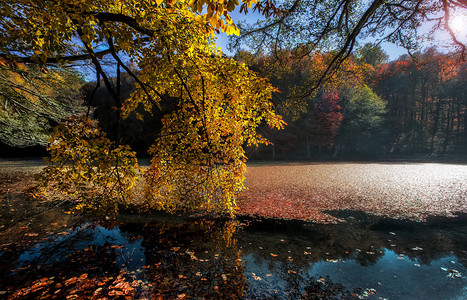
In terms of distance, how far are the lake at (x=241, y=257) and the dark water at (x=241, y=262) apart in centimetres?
2


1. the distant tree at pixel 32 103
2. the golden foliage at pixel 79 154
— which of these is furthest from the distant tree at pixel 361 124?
the golden foliage at pixel 79 154

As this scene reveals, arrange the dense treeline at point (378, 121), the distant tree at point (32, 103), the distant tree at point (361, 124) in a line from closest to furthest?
the distant tree at point (32, 103)
the distant tree at point (361, 124)
the dense treeline at point (378, 121)

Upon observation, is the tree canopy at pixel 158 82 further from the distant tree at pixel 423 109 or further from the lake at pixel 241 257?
the distant tree at pixel 423 109

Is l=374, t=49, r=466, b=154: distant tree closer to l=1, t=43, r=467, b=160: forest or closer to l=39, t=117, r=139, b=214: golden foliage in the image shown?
l=1, t=43, r=467, b=160: forest

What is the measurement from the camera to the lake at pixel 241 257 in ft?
12.4

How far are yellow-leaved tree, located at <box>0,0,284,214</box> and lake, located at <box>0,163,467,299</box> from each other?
116 centimetres

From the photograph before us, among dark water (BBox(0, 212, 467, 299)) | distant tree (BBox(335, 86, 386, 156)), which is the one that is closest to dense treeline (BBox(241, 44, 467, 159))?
distant tree (BBox(335, 86, 386, 156))

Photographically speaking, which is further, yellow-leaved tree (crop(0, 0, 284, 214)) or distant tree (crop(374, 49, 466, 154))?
distant tree (crop(374, 49, 466, 154))

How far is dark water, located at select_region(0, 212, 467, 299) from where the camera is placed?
377 centimetres

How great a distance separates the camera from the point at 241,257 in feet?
16.3

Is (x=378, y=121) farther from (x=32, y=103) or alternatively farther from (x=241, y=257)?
(x=32, y=103)

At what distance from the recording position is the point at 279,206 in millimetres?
9055

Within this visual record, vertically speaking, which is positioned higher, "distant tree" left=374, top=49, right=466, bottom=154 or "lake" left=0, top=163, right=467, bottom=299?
"distant tree" left=374, top=49, right=466, bottom=154

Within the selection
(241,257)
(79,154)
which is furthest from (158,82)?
(241,257)
